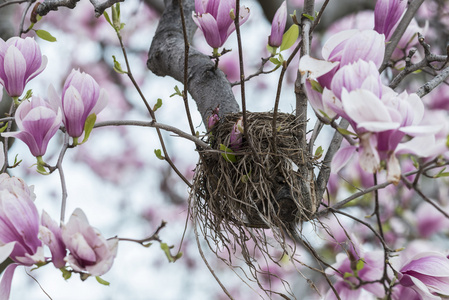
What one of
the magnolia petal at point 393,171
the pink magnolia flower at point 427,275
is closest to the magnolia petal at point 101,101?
the magnolia petal at point 393,171

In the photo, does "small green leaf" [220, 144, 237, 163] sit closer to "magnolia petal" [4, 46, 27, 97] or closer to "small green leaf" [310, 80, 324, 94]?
"small green leaf" [310, 80, 324, 94]

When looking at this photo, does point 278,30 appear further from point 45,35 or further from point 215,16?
point 45,35

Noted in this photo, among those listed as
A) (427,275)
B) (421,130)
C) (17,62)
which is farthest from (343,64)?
(17,62)

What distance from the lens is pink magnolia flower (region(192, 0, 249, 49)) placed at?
34.3 inches

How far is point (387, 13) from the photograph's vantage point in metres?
0.86

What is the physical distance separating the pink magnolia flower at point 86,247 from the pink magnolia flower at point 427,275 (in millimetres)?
461

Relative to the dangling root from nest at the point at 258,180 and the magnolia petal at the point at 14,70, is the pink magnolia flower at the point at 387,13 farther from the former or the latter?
the magnolia petal at the point at 14,70

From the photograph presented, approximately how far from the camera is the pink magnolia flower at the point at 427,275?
775 millimetres

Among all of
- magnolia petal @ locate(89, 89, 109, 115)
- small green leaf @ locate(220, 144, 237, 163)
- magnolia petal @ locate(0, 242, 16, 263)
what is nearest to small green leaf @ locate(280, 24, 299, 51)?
small green leaf @ locate(220, 144, 237, 163)

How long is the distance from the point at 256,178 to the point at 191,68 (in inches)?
11.6

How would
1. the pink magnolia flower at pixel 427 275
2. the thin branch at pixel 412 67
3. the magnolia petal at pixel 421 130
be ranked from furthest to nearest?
the thin branch at pixel 412 67
the pink magnolia flower at pixel 427 275
the magnolia petal at pixel 421 130

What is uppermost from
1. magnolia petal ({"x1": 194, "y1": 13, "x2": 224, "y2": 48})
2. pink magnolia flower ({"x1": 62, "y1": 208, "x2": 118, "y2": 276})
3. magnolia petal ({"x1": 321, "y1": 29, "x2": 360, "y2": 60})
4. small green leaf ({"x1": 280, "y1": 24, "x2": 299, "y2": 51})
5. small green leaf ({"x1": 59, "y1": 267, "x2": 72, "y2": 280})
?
magnolia petal ({"x1": 194, "y1": 13, "x2": 224, "y2": 48})

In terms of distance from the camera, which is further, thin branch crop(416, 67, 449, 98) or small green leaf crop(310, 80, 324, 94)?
thin branch crop(416, 67, 449, 98)

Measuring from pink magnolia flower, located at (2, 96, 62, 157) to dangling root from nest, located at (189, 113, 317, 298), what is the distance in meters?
0.25
